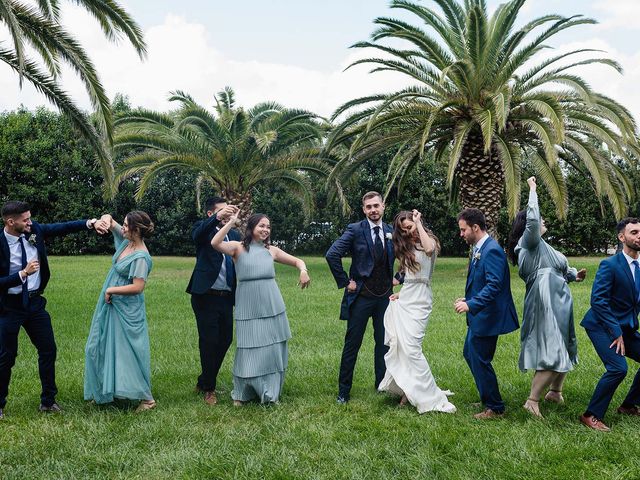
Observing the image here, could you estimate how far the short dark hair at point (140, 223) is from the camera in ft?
19.6

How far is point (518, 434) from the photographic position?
16.1ft

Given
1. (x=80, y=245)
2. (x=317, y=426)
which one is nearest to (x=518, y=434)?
(x=317, y=426)

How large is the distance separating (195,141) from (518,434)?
16.3 meters

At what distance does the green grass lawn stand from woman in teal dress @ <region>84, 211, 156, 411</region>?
23cm

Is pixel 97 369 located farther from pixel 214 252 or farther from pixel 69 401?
pixel 214 252

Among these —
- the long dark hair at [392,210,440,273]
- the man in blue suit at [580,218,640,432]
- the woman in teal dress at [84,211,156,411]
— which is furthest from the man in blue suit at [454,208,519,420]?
the woman in teal dress at [84,211,156,411]

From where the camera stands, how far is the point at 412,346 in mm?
5781

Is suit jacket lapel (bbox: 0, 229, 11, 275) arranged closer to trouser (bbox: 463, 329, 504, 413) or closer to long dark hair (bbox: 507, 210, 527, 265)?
trouser (bbox: 463, 329, 504, 413)

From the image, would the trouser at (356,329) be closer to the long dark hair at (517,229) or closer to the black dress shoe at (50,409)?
the long dark hair at (517,229)

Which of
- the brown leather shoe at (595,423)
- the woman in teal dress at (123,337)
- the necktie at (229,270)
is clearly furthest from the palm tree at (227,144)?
the brown leather shoe at (595,423)

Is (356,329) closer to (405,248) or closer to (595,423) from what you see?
(405,248)

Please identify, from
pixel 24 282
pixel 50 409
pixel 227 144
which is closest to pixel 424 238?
Answer: pixel 24 282

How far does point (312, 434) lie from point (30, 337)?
278 centimetres

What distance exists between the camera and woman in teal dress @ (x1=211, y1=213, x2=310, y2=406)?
597 cm
